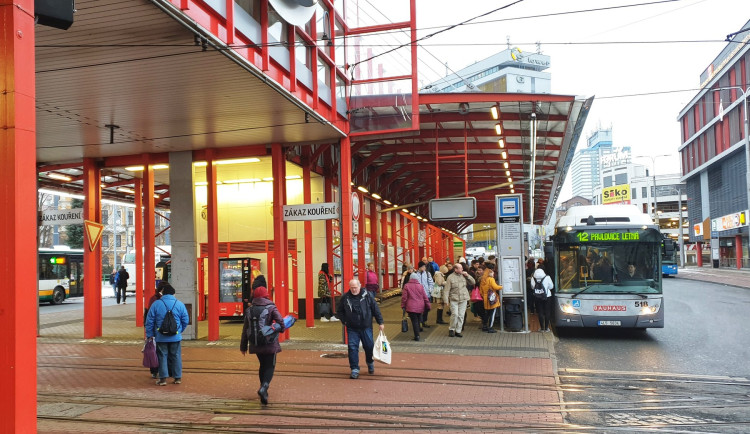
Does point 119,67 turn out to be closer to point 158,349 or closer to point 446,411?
point 158,349

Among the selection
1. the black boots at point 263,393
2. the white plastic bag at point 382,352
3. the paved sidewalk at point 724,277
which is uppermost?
the white plastic bag at point 382,352

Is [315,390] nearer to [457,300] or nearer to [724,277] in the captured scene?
[457,300]

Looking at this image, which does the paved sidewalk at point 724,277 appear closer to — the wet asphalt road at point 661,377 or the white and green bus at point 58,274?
the wet asphalt road at point 661,377

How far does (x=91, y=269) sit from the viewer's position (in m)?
15.1

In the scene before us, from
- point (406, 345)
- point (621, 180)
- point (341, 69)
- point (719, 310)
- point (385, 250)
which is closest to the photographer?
point (406, 345)

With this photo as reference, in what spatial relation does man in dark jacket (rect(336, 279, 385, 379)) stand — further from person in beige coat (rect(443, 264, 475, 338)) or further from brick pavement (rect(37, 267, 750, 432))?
person in beige coat (rect(443, 264, 475, 338))

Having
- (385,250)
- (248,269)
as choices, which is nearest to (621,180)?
(385,250)

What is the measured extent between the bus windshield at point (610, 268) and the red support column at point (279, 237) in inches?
247

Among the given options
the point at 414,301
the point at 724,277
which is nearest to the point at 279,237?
the point at 414,301

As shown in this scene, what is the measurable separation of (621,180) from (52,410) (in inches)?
5256

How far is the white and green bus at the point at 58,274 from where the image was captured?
97.0 ft

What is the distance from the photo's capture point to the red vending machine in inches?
698

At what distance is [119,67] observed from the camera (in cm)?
855

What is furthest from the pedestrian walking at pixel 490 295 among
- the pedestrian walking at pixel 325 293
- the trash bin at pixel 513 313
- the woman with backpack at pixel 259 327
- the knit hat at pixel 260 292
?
the knit hat at pixel 260 292
